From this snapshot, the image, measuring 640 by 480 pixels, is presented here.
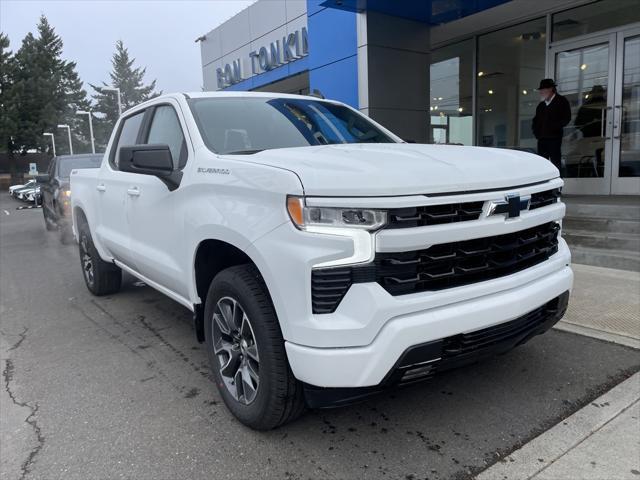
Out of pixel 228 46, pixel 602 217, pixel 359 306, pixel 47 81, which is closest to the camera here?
pixel 359 306

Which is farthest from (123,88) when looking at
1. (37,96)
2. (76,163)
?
(76,163)

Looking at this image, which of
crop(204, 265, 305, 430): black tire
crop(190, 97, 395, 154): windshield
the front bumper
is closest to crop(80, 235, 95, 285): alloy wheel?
crop(190, 97, 395, 154): windshield

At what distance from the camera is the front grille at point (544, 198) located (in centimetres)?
277

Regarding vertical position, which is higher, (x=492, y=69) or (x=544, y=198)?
(x=492, y=69)

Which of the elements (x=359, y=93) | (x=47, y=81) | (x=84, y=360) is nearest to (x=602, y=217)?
(x=359, y=93)

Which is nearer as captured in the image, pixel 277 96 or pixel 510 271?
pixel 510 271

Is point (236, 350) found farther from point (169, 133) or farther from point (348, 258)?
point (169, 133)

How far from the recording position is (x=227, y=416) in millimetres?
3008

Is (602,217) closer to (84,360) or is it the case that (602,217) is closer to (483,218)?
(483,218)

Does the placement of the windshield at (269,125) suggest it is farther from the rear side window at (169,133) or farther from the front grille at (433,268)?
the front grille at (433,268)

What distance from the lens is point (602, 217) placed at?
6.64m

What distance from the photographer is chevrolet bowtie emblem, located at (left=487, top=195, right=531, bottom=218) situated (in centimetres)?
245

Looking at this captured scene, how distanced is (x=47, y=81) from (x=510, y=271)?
64.7 metres

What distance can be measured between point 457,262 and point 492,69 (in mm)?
9928
